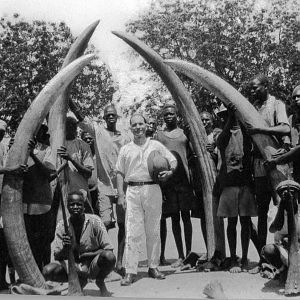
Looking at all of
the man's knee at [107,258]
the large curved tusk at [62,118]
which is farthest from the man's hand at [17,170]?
the man's knee at [107,258]

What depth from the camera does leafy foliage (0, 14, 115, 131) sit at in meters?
16.3

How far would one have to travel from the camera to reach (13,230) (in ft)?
20.3

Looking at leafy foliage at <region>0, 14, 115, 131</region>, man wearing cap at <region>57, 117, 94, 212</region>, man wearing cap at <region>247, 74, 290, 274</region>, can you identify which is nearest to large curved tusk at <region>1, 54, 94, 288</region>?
man wearing cap at <region>57, 117, 94, 212</region>

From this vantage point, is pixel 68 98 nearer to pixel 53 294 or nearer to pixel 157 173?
pixel 157 173

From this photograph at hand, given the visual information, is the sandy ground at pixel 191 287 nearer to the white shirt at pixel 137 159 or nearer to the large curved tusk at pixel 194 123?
the large curved tusk at pixel 194 123

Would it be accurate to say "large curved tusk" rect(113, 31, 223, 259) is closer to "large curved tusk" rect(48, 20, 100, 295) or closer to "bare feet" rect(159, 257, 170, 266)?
"large curved tusk" rect(48, 20, 100, 295)

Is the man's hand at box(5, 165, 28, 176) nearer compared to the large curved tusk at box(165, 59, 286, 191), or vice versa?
the man's hand at box(5, 165, 28, 176)

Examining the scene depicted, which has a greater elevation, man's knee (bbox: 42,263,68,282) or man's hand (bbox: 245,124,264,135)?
man's hand (bbox: 245,124,264,135)

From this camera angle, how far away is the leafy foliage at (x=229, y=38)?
18.1 metres

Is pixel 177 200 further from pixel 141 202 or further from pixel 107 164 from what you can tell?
pixel 107 164

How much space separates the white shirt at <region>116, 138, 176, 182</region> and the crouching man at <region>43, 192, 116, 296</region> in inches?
34.5

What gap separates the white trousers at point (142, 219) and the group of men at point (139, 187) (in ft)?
0.04

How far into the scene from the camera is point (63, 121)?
24.3 ft

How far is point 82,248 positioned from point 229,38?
14.0 m
